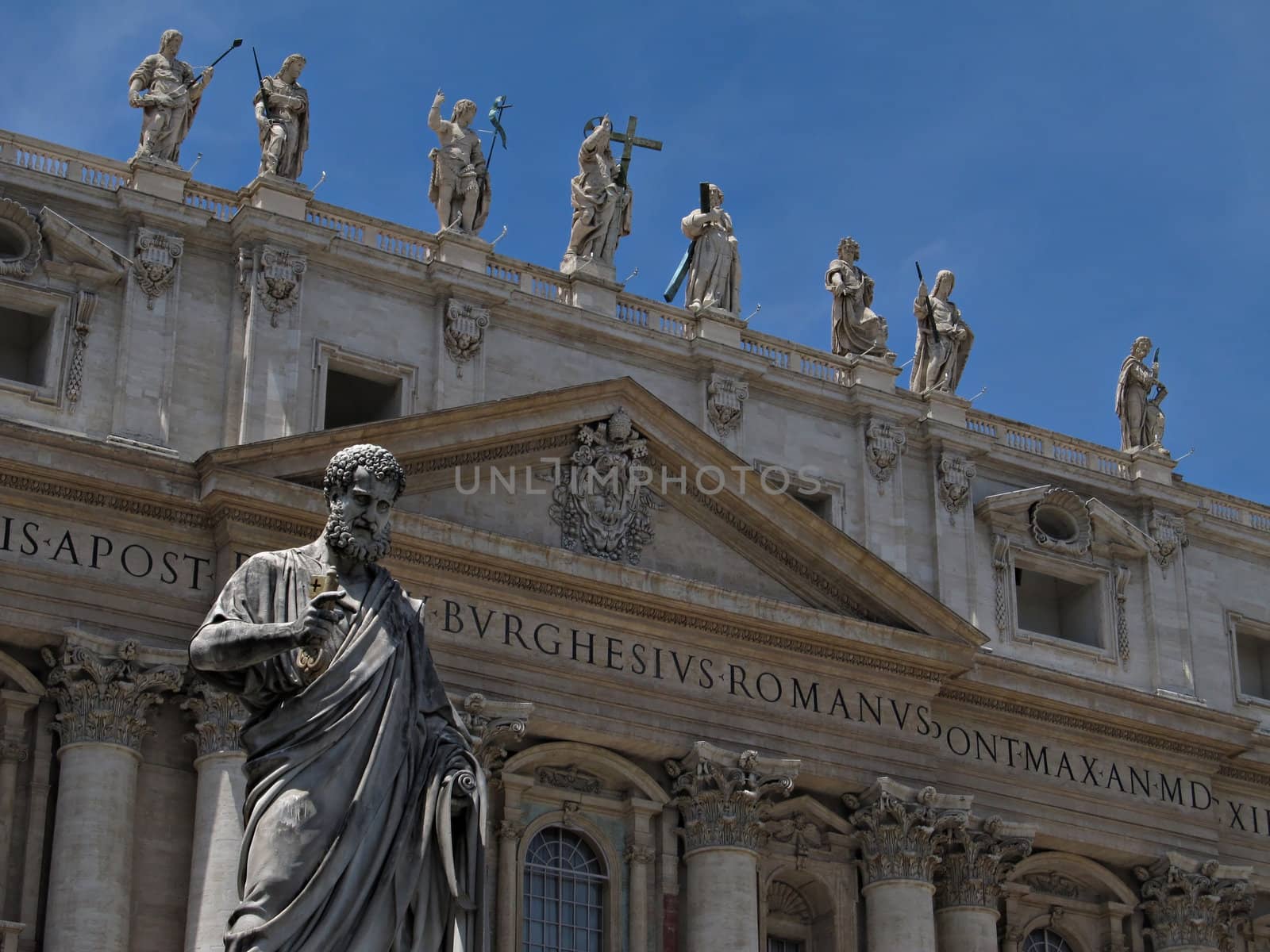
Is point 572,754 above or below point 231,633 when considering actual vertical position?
above

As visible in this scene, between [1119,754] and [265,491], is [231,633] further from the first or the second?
[1119,754]

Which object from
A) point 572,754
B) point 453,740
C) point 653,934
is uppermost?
point 572,754

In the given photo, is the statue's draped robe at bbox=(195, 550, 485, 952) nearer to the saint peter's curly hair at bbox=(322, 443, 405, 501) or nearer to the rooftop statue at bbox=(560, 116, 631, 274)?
the saint peter's curly hair at bbox=(322, 443, 405, 501)

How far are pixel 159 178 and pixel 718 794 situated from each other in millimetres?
10013

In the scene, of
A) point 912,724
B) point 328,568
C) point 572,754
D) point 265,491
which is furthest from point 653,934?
point 328,568

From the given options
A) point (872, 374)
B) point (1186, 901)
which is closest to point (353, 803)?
point (872, 374)

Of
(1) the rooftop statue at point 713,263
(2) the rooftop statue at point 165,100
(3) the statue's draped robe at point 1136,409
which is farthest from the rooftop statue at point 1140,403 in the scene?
(2) the rooftop statue at point 165,100

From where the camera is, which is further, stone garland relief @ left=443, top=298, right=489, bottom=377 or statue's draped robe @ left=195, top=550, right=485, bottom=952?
stone garland relief @ left=443, top=298, right=489, bottom=377

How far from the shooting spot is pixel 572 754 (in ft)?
103

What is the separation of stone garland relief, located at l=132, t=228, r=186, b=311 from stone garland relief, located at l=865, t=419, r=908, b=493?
10.1m

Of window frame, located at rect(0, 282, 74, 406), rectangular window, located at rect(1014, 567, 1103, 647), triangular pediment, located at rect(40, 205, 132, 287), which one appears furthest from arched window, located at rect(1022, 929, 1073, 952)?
triangular pediment, located at rect(40, 205, 132, 287)

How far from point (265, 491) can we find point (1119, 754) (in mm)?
13370

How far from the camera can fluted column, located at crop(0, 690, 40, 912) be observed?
27.8m

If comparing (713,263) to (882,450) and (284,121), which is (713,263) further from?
(284,121)
